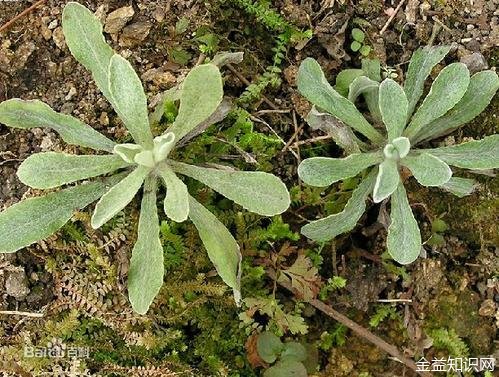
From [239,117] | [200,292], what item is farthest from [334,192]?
[200,292]

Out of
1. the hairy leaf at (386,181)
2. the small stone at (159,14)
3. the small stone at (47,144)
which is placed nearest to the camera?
the hairy leaf at (386,181)

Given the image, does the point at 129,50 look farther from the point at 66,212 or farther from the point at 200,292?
the point at 200,292

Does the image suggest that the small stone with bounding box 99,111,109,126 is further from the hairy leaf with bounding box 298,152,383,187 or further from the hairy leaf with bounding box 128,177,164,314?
the hairy leaf with bounding box 298,152,383,187

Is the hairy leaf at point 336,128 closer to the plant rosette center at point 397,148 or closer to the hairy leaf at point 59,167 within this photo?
the plant rosette center at point 397,148

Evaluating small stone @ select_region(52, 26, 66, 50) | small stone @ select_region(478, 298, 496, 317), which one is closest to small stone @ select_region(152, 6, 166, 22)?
small stone @ select_region(52, 26, 66, 50)

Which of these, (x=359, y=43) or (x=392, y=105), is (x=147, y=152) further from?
(x=359, y=43)

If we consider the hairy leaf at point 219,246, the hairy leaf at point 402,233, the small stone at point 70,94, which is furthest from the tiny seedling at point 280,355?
the small stone at point 70,94

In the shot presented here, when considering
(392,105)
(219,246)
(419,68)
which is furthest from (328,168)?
(419,68)
